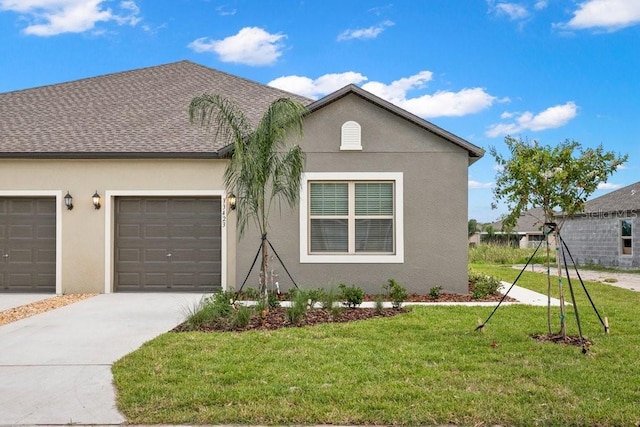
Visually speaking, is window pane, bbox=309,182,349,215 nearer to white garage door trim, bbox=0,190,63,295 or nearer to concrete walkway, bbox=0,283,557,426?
concrete walkway, bbox=0,283,557,426

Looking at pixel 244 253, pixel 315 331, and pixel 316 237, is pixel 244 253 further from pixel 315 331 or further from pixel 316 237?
pixel 315 331

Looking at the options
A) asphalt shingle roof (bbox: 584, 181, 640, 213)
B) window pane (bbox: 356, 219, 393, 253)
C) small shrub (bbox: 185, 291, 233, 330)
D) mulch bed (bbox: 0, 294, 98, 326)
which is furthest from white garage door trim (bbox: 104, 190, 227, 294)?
asphalt shingle roof (bbox: 584, 181, 640, 213)

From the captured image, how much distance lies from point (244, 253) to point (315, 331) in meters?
4.74

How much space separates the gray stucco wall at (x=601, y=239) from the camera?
74.2 feet

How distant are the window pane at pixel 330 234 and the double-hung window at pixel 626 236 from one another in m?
16.5

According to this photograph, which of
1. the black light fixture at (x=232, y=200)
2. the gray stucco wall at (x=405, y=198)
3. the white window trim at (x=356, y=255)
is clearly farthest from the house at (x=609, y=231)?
the black light fixture at (x=232, y=200)

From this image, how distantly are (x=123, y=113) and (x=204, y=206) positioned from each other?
4616mm

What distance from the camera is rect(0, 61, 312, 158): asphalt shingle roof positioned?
13.2m

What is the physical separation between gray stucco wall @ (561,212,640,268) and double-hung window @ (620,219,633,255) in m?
0.15

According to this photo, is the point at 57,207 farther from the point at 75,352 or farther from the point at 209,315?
the point at 75,352

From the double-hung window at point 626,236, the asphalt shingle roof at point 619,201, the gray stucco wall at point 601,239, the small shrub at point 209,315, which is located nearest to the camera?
the small shrub at point 209,315

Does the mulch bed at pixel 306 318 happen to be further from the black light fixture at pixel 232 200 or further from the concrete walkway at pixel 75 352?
the black light fixture at pixel 232 200

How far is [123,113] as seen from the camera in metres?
15.6

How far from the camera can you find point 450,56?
1568cm
